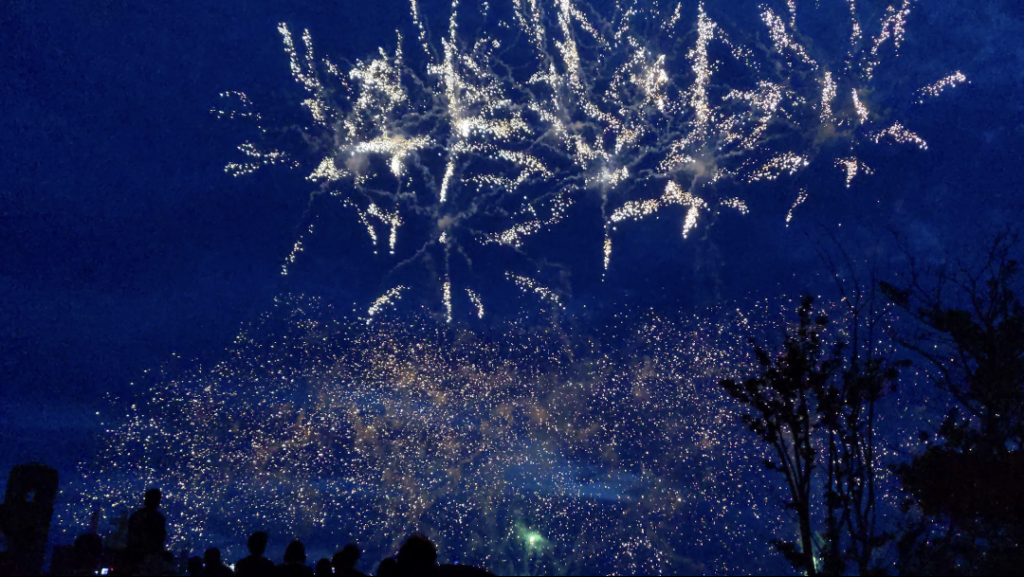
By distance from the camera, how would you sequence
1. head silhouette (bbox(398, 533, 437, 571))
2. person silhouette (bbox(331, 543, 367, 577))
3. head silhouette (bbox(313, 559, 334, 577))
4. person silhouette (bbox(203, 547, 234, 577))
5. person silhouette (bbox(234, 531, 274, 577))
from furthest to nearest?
head silhouette (bbox(313, 559, 334, 577)) < person silhouette (bbox(203, 547, 234, 577)) < person silhouette (bbox(331, 543, 367, 577)) < person silhouette (bbox(234, 531, 274, 577)) < head silhouette (bbox(398, 533, 437, 571))

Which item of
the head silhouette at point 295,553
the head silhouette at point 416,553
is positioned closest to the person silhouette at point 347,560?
the head silhouette at point 295,553

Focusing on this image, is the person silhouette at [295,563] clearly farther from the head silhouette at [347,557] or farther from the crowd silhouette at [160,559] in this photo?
the head silhouette at [347,557]

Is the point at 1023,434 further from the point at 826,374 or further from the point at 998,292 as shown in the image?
the point at 826,374

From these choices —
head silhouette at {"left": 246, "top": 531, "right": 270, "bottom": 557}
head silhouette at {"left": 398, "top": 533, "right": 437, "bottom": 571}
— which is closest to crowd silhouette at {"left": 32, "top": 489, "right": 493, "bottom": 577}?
head silhouette at {"left": 246, "top": 531, "right": 270, "bottom": 557}

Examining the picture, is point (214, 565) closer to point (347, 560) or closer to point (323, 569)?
point (323, 569)

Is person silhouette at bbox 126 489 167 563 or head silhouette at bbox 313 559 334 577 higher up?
person silhouette at bbox 126 489 167 563

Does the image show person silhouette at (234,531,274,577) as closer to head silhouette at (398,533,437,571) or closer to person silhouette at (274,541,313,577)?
person silhouette at (274,541,313,577)

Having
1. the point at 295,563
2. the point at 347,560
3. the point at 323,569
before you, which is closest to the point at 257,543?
the point at 295,563
